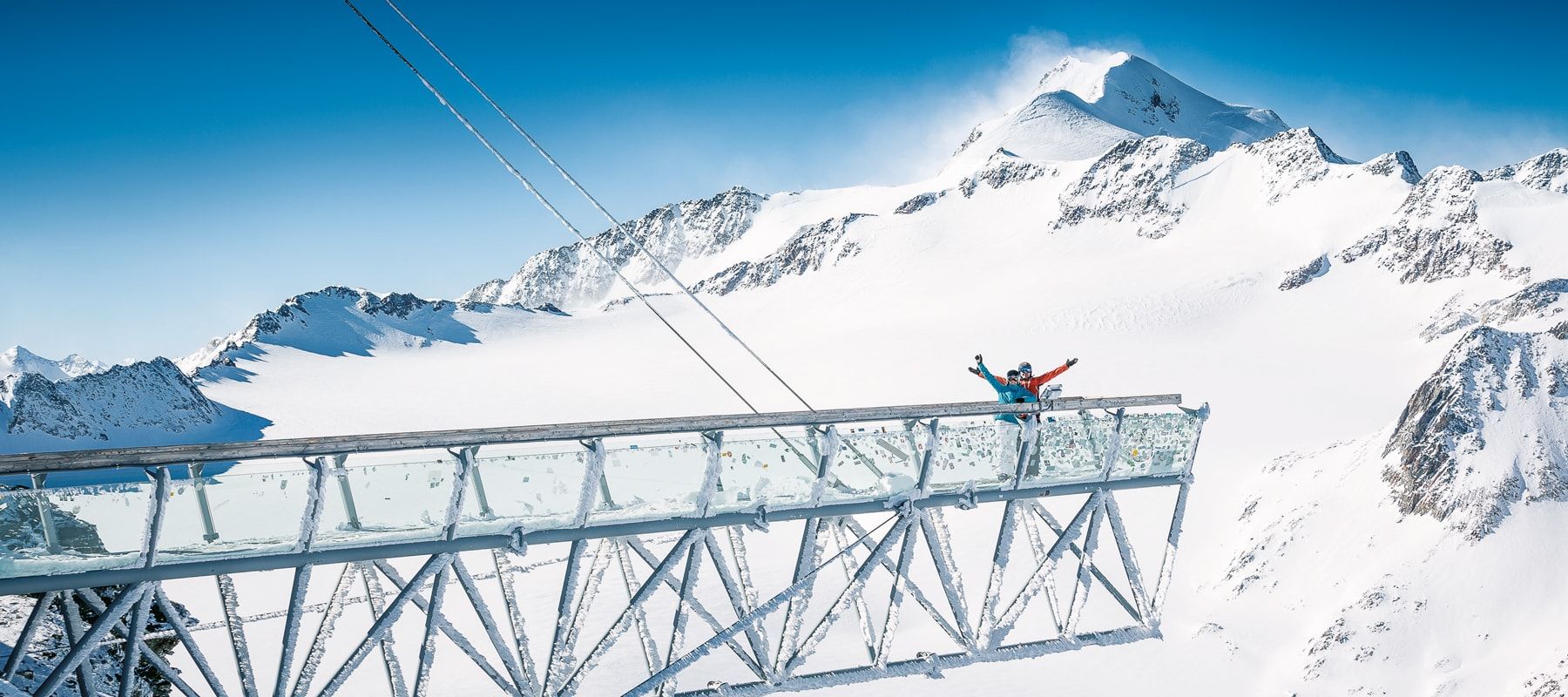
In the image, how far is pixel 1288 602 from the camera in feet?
157

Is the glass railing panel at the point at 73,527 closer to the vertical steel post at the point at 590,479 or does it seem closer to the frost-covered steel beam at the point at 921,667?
the vertical steel post at the point at 590,479

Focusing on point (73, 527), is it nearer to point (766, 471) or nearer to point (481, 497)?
point (481, 497)

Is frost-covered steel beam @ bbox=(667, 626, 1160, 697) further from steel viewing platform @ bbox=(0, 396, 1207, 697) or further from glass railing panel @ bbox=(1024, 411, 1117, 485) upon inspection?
glass railing panel @ bbox=(1024, 411, 1117, 485)

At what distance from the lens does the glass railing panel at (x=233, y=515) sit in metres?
9.45

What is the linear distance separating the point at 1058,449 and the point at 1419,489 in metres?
46.7

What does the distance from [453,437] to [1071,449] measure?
299 inches

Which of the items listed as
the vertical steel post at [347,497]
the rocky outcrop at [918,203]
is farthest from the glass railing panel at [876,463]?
the rocky outcrop at [918,203]

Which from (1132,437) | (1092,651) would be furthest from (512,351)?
(1132,437)

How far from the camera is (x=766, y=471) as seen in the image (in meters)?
11.6

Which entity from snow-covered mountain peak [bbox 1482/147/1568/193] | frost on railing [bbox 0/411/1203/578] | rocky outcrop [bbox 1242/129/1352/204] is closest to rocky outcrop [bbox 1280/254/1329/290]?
rocky outcrop [bbox 1242/129/1352/204]

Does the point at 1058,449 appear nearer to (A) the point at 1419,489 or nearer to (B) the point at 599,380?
(A) the point at 1419,489

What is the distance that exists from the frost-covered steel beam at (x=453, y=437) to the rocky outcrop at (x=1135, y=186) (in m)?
132

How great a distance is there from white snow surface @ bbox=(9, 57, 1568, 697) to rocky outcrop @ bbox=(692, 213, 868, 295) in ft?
2.13

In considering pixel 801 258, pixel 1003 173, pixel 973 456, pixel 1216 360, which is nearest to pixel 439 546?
pixel 973 456
